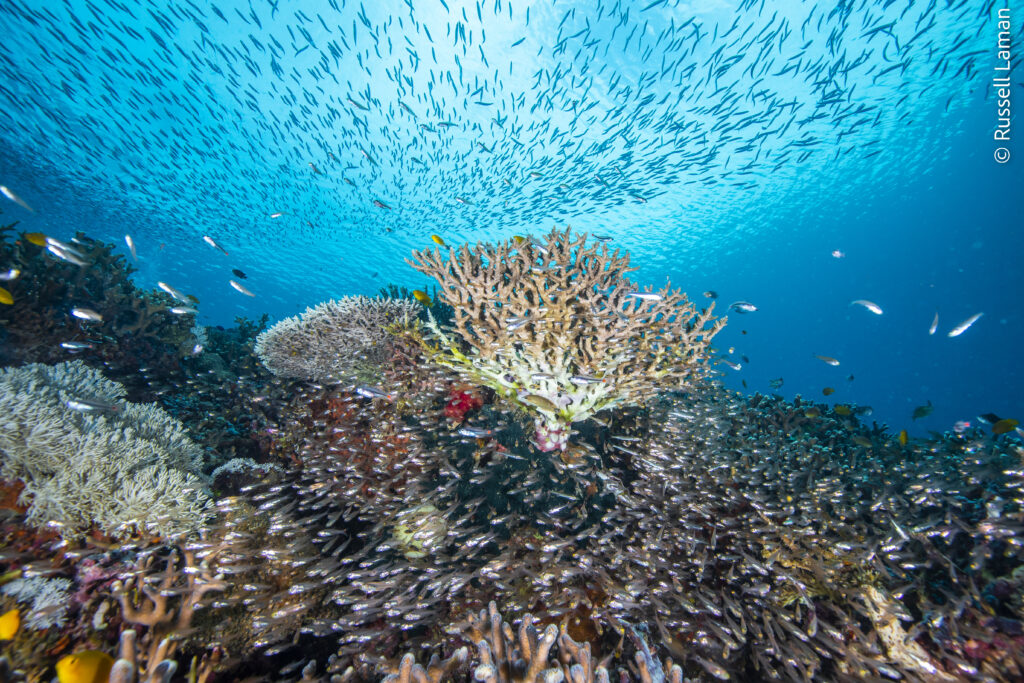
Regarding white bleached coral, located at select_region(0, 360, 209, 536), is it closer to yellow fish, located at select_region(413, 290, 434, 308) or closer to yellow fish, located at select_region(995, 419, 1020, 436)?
yellow fish, located at select_region(413, 290, 434, 308)

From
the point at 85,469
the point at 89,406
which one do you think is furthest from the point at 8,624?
the point at 89,406

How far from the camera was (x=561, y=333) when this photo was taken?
15.1 ft

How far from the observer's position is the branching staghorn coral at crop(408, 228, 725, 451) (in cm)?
466

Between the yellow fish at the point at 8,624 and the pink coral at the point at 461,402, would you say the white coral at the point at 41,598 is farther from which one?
the pink coral at the point at 461,402

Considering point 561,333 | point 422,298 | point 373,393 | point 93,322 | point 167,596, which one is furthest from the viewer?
point 93,322

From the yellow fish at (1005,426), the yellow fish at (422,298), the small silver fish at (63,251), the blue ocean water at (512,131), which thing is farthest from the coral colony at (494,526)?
the blue ocean water at (512,131)

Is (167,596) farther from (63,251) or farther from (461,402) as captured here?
(63,251)

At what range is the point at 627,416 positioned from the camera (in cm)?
606

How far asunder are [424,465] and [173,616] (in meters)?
2.69

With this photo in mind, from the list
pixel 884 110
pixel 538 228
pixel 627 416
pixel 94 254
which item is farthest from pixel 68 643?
pixel 884 110

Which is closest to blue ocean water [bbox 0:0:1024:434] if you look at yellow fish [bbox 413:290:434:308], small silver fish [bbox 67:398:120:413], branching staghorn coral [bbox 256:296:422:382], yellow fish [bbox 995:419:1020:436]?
yellow fish [bbox 995:419:1020:436]

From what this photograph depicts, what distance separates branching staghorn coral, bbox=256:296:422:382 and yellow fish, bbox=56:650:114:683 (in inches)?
173

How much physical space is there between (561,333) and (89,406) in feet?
18.5

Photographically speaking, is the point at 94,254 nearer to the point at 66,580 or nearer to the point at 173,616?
Result: the point at 66,580
